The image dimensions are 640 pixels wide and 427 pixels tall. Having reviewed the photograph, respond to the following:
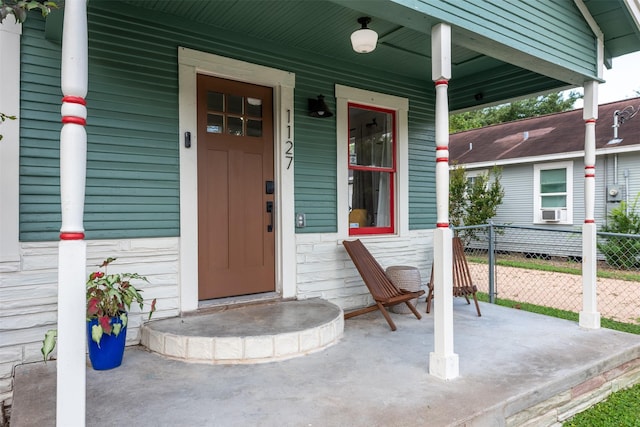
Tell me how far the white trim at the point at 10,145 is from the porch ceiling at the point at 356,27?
2.92 feet

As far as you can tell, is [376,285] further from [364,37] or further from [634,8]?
[634,8]

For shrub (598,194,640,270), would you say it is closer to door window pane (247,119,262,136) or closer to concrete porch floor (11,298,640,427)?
concrete porch floor (11,298,640,427)

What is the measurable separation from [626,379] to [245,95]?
13.2ft

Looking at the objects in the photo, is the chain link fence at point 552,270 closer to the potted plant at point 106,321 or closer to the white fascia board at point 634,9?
the white fascia board at point 634,9

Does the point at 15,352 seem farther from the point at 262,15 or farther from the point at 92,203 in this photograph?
the point at 262,15

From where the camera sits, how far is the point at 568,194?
9.68 meters

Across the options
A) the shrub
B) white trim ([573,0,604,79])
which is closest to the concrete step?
white trim ([573,0,604,79])

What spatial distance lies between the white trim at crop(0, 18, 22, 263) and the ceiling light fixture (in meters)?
2.41

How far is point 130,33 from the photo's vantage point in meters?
3.12

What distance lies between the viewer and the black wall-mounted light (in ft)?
13.1

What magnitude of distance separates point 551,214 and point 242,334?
31.2 feet

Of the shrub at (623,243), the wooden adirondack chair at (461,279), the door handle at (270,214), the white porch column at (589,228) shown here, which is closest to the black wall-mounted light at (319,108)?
the door handle at (270,214)

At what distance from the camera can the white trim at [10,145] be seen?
2.63m

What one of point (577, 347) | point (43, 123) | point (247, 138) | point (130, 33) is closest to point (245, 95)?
point (247, 138)
